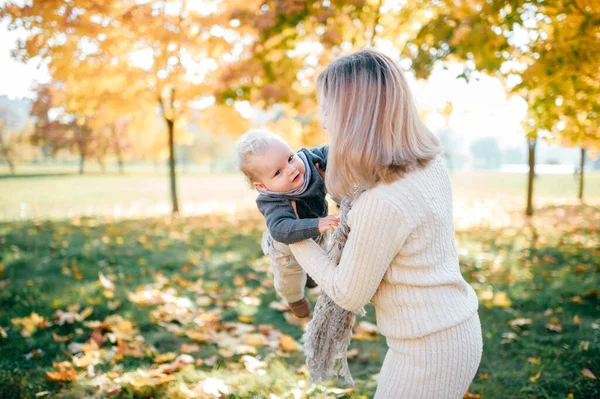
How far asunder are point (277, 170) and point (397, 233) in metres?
0.86

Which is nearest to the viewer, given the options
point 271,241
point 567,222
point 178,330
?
point 271,241

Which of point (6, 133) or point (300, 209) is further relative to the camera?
point (6, 133)

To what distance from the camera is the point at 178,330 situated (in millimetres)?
3727

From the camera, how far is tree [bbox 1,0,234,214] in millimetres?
7719

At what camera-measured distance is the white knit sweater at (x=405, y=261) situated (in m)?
1.49

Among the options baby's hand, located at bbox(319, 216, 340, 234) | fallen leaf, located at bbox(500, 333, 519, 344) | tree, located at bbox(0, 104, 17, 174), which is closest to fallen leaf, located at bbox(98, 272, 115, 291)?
baby's hand, located at bbox(319, 216, 340, 234)

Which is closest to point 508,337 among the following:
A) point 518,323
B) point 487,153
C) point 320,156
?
point 518,323

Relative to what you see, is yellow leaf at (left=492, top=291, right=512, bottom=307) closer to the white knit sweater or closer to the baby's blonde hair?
the white knit sweater

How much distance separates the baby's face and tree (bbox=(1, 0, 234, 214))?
23.2 feet

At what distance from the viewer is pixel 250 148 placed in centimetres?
220

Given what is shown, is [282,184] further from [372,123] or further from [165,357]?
[165,357]

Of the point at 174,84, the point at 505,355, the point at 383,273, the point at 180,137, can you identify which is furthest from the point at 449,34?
the point at 180,137

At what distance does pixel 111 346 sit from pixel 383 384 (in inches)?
Answer: 102

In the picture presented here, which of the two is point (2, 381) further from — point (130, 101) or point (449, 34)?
point (130, 101)
